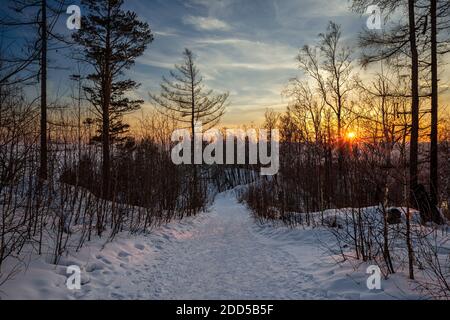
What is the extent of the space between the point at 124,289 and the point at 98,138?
13.7m

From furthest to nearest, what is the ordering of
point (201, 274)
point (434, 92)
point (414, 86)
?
point (434, 92) → point (414, 86) → point (201, 274)

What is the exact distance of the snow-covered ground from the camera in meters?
4.35

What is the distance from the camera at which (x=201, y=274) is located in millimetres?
5773

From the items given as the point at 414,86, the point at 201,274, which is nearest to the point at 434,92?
the point at 414,86

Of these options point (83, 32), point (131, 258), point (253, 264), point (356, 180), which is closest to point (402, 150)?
point (356, 180)

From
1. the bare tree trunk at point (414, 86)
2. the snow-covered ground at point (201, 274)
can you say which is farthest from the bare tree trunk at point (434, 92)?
the snow-covered ground at point (201, 274)

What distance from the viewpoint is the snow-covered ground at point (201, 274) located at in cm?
435

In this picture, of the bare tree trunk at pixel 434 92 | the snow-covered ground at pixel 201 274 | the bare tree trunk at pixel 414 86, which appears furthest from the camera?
the bare tree trunk at pixel 434 92

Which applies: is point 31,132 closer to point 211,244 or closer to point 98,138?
point 211,244

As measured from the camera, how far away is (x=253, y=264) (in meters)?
6.52

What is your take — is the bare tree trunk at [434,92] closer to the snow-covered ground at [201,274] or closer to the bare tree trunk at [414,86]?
the bare tree trunk at [414,86]

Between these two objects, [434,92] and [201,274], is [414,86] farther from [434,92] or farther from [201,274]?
[201,274]

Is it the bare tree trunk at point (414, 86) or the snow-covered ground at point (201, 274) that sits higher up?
the bare tree trunk at point (414, 86)
